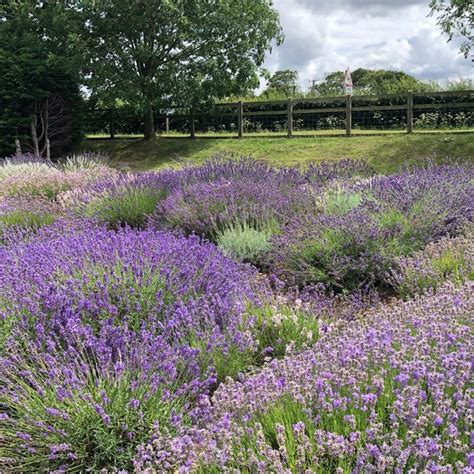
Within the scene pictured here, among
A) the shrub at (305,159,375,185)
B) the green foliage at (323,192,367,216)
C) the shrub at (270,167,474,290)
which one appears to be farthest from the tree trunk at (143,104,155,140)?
the shrub at (270,167,474,290)

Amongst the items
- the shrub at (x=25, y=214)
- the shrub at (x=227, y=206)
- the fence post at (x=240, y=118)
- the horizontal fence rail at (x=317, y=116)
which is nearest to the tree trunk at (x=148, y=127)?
the horizontal fence rail at (x=317, y=116)

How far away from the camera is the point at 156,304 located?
314 cm

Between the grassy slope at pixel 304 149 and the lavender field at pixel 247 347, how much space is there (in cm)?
899

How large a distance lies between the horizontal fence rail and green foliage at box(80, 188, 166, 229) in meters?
12.6

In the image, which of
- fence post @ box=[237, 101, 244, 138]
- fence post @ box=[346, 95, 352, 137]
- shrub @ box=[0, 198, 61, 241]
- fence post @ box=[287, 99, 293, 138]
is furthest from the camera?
fence post @ box=[237, 101, 244, 138]

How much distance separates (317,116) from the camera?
2048 cm

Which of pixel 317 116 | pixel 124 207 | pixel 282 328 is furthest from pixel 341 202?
pixel 317 116

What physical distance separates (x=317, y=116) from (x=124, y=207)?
15.0 m

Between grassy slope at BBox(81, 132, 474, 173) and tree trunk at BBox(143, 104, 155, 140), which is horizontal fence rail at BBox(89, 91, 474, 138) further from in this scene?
grassy slope at BBox(81, 132, 474, 173)


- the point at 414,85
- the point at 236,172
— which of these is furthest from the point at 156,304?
the point at 414,85

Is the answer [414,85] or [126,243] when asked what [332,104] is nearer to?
[414,85]

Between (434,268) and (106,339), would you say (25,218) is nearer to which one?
(106,339)

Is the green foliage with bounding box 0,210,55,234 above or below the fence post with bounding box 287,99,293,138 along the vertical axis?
below

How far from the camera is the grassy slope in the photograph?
15000 mm
